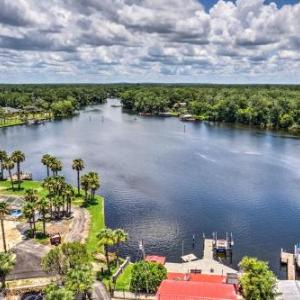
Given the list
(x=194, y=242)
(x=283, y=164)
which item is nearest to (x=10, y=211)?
(x=194, y=242)

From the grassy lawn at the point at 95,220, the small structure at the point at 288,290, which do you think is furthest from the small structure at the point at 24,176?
the small structure at the point at 288,290

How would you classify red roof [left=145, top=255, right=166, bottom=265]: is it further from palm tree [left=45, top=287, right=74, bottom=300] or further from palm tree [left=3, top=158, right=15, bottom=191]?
palm tree [left=3, top=158, right=15, bottom=191]

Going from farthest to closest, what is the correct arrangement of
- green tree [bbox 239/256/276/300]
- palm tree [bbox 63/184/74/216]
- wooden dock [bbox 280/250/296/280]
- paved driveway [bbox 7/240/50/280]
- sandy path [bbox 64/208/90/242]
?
palm tree [bbox 63/184/74/216]
sandy path [bbox 64/208/90/242]
wooden dock [bbox 280/250/296/280]
paved driveway [bbox 7/240/50/280]
green tree [bbox 239/256/276/300]

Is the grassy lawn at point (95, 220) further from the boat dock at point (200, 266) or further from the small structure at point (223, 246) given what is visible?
the small structure at point (223, 246)

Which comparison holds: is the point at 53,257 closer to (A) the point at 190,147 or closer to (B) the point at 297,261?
(B) the point at 297,261

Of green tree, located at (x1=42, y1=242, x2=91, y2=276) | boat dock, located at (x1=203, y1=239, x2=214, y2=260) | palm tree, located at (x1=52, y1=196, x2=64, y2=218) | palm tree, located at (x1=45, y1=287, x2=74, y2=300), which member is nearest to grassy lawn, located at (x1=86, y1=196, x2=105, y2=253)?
palm tree, located at (x1=52, y1=196, x2=64, y2=218)

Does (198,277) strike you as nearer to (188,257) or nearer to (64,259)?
(188,257)
